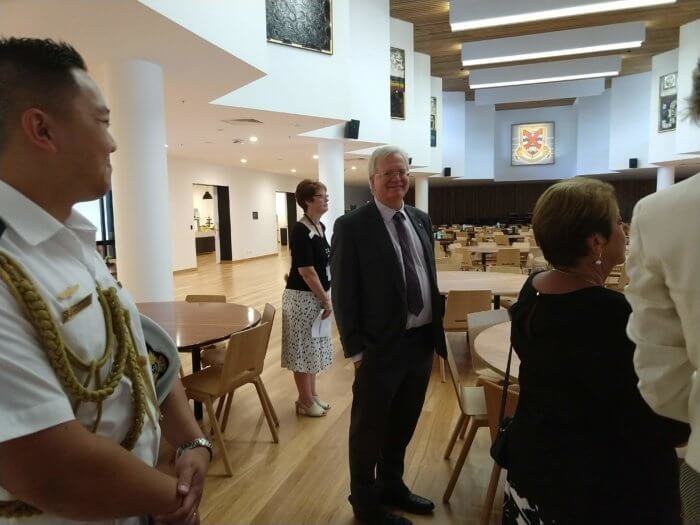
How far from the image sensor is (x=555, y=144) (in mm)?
19750

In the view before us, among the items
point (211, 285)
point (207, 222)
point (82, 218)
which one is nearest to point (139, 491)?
point (82, 218)

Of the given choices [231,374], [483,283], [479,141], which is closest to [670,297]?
[231,374]

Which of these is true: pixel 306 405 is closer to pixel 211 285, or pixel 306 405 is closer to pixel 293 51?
pixel 293 51

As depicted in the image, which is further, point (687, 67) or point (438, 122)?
point (438, 122)

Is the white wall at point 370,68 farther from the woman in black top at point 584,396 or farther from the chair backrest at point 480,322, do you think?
the woman in black top at point 584,396

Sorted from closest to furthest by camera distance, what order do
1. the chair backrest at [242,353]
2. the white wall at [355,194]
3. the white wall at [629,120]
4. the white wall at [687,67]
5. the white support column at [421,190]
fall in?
the chair backrest at [242,353] < the white wall at [687,67] < the white wall at [629,120] < the white support column at [421,190] < the white wall at [355,194]

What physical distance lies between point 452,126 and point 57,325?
17.8 m

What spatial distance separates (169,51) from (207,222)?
14.8 metres

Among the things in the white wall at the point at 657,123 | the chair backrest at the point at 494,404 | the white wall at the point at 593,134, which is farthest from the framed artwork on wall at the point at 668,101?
the chair backrest at the point at 494,404

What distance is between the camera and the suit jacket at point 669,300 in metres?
0.76

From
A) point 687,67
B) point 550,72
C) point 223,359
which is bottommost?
point 223,359

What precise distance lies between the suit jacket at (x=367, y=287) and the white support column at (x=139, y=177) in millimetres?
3146

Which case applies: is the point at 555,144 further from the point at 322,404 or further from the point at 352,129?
the point at 322,404

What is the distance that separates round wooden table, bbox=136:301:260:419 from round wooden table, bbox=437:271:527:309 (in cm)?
198
